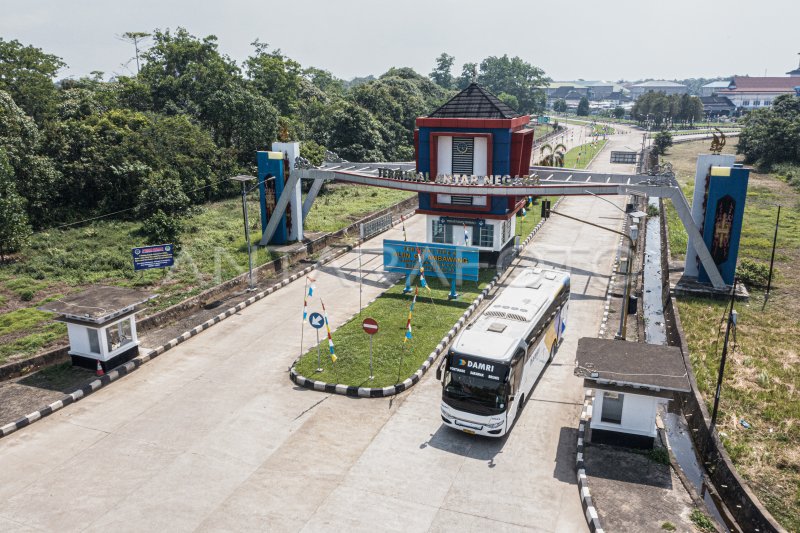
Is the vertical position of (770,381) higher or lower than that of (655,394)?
lower

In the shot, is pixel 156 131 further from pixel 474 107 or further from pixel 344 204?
pixel 474 107

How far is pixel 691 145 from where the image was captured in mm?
109812

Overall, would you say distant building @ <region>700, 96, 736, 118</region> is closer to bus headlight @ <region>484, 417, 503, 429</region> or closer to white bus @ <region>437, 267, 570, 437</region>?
white bus @ <region>437, 267, 570, 437</region>

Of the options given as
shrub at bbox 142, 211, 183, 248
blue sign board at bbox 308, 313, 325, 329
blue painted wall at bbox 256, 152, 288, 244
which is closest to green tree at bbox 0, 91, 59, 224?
shrub at bbox 142, 211, 183, 248

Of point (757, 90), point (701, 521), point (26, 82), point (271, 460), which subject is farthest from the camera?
point (757, 90)

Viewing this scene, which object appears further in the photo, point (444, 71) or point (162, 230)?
point (444, 71)

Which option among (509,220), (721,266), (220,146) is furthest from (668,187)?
(220,146)

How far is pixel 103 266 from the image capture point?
35562mm

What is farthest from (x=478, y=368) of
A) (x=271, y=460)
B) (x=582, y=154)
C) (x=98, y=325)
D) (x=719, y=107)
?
(x=719, y=107)

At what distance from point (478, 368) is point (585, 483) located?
4.42 meters

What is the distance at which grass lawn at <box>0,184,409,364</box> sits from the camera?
27.6 metres

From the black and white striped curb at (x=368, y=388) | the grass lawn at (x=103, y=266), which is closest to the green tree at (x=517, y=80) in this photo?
the grass lawn at (x=103, y=266)

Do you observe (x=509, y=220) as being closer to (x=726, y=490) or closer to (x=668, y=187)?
(x=668, y=187)

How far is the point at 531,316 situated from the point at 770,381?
10.1 m
